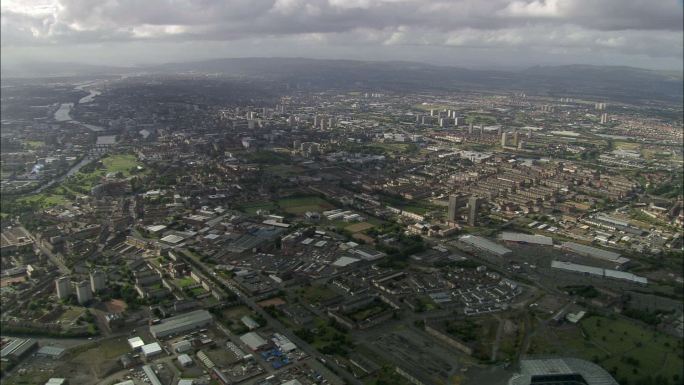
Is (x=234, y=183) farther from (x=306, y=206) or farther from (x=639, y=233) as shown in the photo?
(x=639, y=233)

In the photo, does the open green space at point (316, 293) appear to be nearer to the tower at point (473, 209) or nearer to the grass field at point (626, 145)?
the tower at point (473, 209)

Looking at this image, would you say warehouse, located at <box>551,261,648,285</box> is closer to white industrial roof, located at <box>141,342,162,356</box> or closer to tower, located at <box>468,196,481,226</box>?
tower, located at <box>468,196,481,226</box>

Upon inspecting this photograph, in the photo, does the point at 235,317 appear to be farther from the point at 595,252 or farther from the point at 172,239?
the point at 595,252

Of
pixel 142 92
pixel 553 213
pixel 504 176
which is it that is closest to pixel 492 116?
pixel 504 176

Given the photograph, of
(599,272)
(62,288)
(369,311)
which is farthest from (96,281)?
(599,272)

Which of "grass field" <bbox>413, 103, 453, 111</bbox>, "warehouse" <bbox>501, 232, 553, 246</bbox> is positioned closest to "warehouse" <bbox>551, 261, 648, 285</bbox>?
"warehouse" <bbox>501, 232, 553, 246</bbox>

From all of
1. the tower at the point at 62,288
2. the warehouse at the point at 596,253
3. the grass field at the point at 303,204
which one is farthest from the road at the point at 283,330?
the warehouse at the point at 596,253
